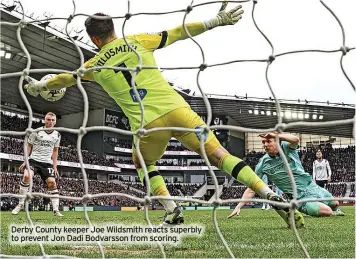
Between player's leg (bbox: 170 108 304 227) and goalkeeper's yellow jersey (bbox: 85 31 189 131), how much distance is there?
0.10 metres

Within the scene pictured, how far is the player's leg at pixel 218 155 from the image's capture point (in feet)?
13.0

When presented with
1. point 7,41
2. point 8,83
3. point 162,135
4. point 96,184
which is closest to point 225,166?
point 162,135

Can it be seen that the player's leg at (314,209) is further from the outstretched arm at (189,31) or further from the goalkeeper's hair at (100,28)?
the goalkeeper's hair at (100,28)

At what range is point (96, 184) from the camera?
35.4 m

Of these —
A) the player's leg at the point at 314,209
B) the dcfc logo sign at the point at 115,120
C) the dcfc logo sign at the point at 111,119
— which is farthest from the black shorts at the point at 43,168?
the dcfc logo sign at the point at 111,119

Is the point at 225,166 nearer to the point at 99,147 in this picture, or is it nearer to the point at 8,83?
the point at 8,83

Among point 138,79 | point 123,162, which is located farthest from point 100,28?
point 123,162

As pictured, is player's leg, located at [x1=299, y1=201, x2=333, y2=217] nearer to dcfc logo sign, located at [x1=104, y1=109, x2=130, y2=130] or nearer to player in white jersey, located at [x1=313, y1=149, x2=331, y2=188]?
player in white jersey, located at [x1=313, y1=149, x2=331, y2=188]

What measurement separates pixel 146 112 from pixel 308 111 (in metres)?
34.5

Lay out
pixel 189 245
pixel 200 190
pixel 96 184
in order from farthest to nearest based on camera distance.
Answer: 1. pixel 200 190
2. pixel 96 184
3. pixel 189 245

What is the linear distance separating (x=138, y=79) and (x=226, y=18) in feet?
3.06

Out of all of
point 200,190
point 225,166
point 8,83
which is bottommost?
point 200,190

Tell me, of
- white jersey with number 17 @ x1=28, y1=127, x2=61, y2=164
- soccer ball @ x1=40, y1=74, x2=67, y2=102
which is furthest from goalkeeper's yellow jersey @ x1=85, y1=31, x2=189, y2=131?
white jersey with number 17 @ x1=28, y1=127, x2=61, y2=164

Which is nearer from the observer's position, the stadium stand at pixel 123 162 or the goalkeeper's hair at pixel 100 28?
the goalkeeper's hair at pixel 100 28
